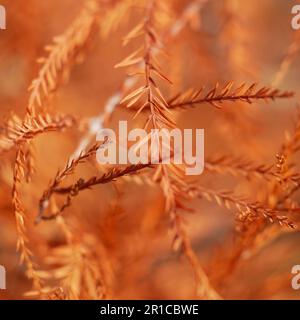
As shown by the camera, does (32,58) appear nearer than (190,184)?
No

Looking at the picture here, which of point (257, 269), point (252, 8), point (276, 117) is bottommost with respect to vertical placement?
point (257, 269)

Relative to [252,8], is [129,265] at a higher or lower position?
lower

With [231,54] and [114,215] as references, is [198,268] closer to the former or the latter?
[114,215]

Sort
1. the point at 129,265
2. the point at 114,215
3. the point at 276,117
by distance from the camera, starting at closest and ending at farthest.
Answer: the point at 114,215
the point at 129,265
the point at 276,117

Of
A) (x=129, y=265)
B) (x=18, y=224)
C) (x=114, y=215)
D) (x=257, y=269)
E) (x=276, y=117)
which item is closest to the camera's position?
(x=18, y=224)

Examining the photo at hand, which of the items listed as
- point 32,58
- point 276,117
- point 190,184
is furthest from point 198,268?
point 276,117
